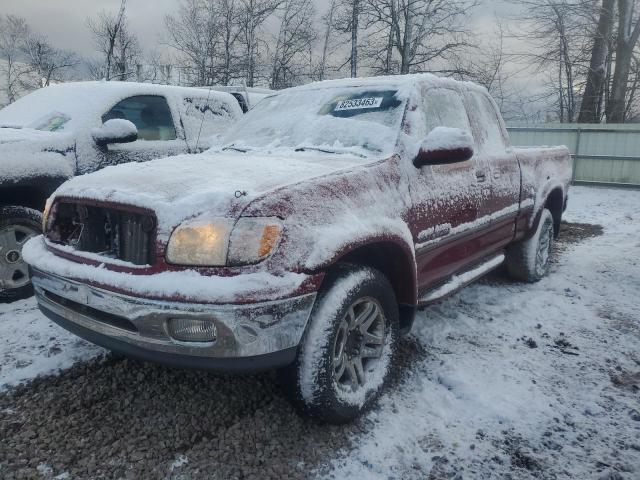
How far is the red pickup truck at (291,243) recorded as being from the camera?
202 centimetres

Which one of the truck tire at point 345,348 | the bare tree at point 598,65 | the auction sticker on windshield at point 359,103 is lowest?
the truck tire at point 345,348

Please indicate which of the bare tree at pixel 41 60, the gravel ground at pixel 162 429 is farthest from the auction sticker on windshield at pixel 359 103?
the bare tree at pixel 41 60

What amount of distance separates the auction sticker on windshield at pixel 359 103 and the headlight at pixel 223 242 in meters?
1.50

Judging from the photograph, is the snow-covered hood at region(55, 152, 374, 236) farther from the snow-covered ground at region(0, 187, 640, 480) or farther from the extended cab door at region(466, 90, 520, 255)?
the extended cab door at region(466, 90, 520, 255)

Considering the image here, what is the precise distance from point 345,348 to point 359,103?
65.6 inches

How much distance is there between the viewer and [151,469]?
84.2 inches

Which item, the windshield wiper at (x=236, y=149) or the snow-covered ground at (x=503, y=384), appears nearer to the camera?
the snow-covered ground at (x=503, y=384)

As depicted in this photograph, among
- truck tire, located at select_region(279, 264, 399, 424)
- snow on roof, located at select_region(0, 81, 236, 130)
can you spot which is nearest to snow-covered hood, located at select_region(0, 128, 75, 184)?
snow on roof, located at select_region(0, 81, 236, 130)

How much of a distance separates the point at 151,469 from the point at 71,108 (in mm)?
3660

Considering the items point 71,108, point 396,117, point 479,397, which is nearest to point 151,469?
point 479,397

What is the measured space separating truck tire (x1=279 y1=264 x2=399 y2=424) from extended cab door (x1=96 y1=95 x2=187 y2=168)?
117 inches

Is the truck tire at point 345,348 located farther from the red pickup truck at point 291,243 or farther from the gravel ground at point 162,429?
the gravel ground at point 162,429

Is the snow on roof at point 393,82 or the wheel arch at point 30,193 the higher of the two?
the snow on roof at point 393,82

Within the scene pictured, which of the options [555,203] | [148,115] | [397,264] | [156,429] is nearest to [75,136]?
[148,115]
